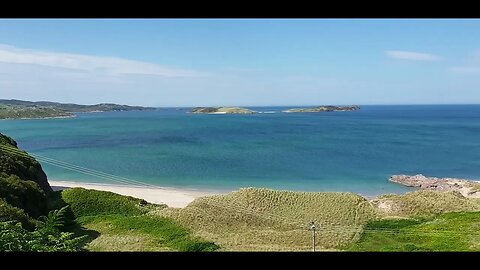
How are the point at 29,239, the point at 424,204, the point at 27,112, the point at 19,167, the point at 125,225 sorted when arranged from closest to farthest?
the point at 29,239 → the point at 125,225 → the point at 19,167 → the point at 424,204 → the point at 27,112

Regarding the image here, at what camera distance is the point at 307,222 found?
19281mm

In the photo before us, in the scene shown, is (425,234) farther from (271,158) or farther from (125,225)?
(271,158)

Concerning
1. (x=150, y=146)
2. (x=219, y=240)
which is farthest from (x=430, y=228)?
(x=150, y=146)

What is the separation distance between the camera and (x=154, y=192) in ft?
98.3

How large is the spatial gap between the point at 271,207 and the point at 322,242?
18.6ft

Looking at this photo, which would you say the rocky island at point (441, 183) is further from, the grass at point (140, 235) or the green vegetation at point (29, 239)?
the green vegetation at point (29, 239)

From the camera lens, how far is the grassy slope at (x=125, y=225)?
14750 mm

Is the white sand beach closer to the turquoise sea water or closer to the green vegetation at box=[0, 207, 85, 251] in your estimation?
the turquoise sea water

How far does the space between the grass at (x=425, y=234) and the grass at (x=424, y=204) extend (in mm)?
931

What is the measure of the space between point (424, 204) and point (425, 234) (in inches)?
227

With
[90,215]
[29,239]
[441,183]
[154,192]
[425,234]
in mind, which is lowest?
[154,192]

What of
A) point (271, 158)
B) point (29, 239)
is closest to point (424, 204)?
point (29, 239)

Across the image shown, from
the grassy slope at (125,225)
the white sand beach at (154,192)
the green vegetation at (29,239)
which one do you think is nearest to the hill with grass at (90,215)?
the grassy slope at (125,225)
